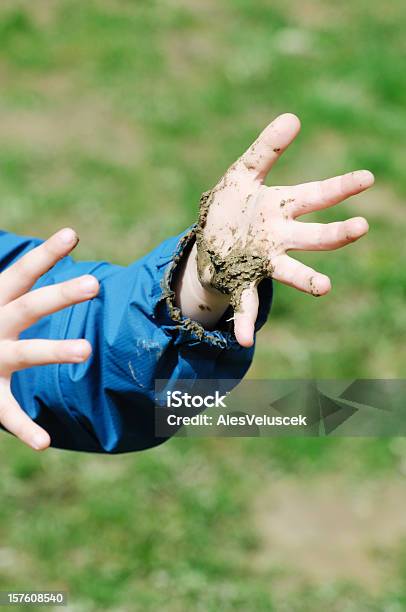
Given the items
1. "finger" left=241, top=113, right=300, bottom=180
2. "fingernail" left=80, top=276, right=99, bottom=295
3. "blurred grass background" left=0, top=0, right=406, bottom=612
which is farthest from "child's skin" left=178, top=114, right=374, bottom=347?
"blurred grass background" left=0, top=0, right=406, bottom=612

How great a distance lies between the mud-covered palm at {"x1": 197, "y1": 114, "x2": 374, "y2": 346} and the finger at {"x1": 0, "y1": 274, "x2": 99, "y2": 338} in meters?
0.23

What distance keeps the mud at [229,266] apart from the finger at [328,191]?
0.10 metres

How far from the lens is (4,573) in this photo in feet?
9.10

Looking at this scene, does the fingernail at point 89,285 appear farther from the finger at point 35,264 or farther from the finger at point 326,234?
the finger at point 326,234

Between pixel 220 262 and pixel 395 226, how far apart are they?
9.12 feet

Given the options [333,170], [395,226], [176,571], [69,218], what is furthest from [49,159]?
Answer: [176,571]

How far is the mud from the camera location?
4.80ft

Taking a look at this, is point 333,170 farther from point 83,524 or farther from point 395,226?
point 83,524

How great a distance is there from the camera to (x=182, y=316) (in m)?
1.59

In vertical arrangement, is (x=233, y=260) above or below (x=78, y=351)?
above

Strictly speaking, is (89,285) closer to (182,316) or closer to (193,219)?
(182,316)

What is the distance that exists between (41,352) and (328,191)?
501mm

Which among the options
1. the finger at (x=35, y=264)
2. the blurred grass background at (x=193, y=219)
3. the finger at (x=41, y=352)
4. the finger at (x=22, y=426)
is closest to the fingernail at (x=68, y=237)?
the finger at (x=35, y=264)

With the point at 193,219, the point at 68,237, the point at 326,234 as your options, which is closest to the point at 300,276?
the point at 326,234
